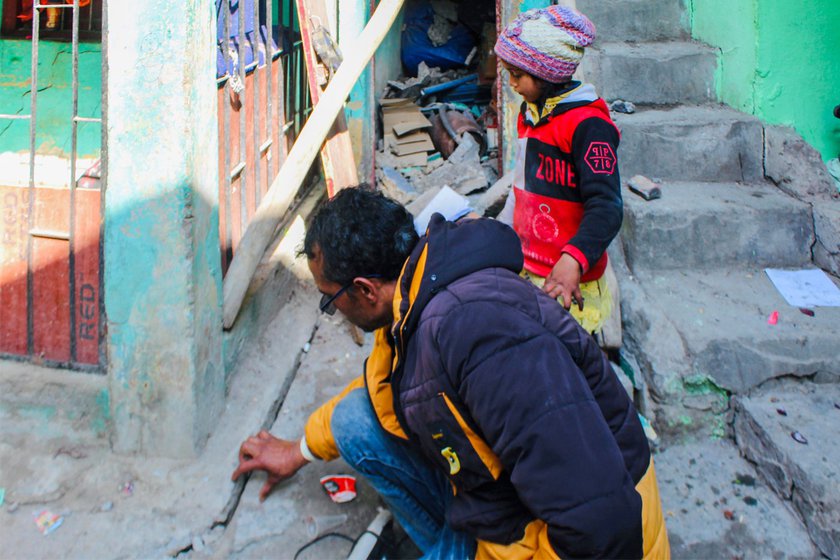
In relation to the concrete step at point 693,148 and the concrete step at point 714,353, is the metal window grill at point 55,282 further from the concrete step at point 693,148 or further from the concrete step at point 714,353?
the concrete step at point 693,148

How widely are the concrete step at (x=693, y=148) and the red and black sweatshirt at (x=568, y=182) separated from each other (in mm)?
1476

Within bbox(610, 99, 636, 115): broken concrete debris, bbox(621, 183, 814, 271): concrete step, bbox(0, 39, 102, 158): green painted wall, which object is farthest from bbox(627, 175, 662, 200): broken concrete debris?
bbox(0, 39, 102, 158): green painted wall

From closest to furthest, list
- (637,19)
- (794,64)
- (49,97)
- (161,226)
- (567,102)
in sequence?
1. (161,226)
2. (567,102)
3. (794,64)
4. (637,19)
5. (49,97)

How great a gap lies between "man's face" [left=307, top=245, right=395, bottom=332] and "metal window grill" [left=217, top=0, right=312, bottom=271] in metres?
1.34

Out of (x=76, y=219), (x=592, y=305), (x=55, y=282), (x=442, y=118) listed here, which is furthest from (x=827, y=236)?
(x=55, y=282)

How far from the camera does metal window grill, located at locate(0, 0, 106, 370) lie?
2.95 metres

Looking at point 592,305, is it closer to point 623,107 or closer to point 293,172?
point 293,172

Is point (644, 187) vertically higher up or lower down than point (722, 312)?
higher up

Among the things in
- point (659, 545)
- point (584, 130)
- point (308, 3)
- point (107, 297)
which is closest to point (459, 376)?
point (659, 545)

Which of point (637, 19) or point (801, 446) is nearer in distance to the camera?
point (801, 446)

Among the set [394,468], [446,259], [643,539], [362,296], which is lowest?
[394,468]

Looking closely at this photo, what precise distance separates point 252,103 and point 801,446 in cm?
275

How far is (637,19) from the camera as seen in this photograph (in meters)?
4.98

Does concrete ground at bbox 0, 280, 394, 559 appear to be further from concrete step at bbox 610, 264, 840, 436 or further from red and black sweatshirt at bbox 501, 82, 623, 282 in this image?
concrete step at bbox 610, 264, 840, 436
